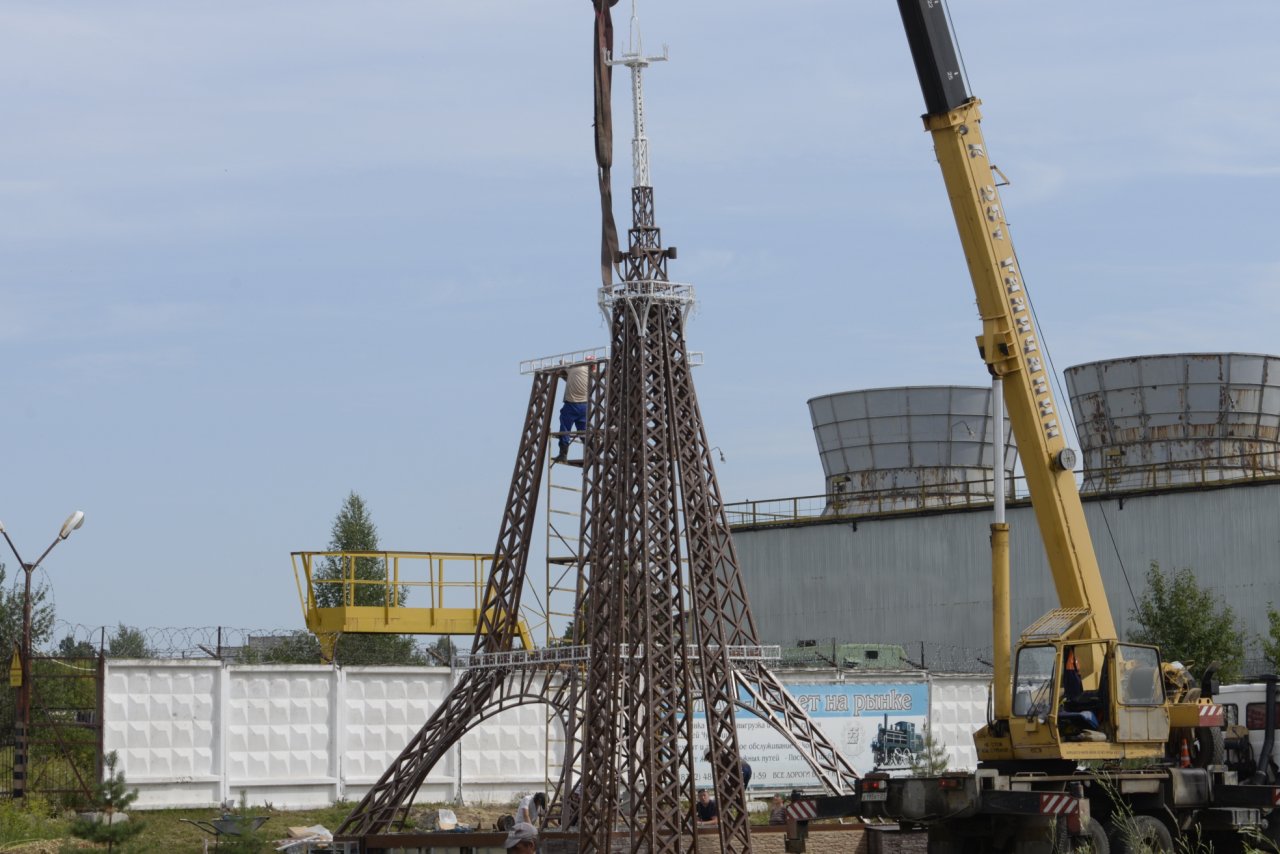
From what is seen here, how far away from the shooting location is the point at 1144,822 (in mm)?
19969

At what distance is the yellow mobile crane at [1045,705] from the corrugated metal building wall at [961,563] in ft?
67.2

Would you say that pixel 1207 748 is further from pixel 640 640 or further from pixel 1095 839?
pixel 640 640

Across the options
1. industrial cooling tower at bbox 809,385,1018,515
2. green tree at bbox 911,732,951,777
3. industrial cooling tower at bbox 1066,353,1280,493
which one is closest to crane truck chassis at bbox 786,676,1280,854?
green tree at bbox 911,732,951,777

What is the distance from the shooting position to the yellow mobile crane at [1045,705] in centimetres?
1981

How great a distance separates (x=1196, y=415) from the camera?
47.9 metres

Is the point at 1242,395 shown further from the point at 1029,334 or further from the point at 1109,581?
the point at 1029,334

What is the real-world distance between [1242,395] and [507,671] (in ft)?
89.3

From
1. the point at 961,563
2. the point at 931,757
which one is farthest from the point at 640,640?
the point at 961,563

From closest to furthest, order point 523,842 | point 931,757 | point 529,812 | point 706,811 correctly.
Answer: point 523,842 → point 706,811 → point 529,812 → point 931,757

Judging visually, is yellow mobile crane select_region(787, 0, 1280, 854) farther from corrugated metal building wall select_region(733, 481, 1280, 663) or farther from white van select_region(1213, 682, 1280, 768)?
corrugated metal building wall select_region(733, 481, 1280, 663)

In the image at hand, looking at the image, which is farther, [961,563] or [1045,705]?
[961,563]

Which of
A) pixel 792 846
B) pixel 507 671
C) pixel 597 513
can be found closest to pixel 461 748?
pixel 507 671

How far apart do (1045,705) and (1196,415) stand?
29.8 metres

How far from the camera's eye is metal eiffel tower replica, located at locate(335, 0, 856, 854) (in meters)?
23.9
